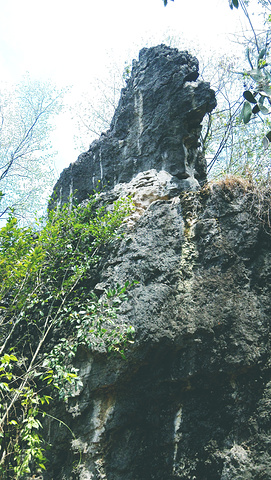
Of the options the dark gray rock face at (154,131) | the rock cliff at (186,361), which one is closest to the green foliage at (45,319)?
the rock cliff at (186,361)

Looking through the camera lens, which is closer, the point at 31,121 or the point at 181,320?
the point at 181,320

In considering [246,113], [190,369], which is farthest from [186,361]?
[246,113]

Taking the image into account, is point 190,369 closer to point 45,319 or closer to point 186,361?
point 186,361

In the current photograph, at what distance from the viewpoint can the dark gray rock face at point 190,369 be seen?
2.95m

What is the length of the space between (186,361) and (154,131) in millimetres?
3476

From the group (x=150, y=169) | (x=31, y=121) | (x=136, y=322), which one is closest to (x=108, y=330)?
(x=136, y=322)

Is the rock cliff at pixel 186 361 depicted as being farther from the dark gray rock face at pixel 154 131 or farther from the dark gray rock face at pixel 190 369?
the dark gray rock face at pixel 154 131

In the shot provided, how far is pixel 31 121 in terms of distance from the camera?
501 inches

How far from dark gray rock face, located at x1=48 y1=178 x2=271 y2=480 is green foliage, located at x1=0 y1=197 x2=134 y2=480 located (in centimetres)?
20

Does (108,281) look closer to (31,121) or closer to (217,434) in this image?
(217,434)

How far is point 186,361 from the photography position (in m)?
3.24

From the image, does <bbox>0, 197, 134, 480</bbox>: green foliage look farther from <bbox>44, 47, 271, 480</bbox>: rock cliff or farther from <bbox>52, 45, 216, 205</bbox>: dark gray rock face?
<bbox>52, 45, 216, 205</bbox>: dark gray rock face

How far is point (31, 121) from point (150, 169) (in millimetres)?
8847

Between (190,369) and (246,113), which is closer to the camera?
(246,113)
